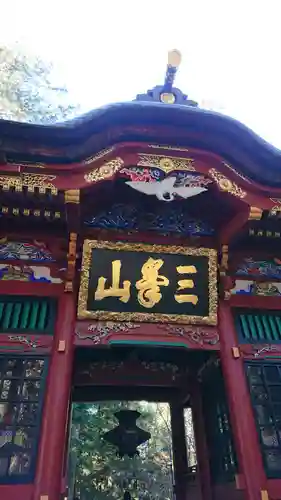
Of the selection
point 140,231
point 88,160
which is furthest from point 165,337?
point 88,160

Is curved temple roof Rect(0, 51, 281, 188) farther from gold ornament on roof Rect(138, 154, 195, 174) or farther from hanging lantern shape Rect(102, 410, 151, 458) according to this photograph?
hanging lantern shape Rect(102, 410, 151, 458)

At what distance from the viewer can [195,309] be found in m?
5.07

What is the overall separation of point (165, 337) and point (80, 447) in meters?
14.3

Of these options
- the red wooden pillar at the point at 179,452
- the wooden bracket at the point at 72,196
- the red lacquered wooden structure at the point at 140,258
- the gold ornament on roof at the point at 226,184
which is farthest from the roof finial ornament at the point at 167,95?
the red wooden pillar at the point at 179,452

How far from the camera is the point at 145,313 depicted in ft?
16.1

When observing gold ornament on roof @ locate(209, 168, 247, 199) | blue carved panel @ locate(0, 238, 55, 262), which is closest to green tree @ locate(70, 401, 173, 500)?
blue carved panel @ locate(0, 238, 55, 262)

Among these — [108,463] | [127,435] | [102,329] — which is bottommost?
[127,435]

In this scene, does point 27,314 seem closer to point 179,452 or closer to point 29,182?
point 29,182

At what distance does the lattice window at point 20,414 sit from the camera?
13.2ft

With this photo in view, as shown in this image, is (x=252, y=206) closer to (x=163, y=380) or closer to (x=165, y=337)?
(x=165, y=337)

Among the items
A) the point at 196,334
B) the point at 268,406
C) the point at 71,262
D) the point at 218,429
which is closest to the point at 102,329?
the point at 71,262

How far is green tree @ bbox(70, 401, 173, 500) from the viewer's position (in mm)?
16781

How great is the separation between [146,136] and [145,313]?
2.22 meters

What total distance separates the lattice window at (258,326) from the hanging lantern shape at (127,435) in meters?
2.68
